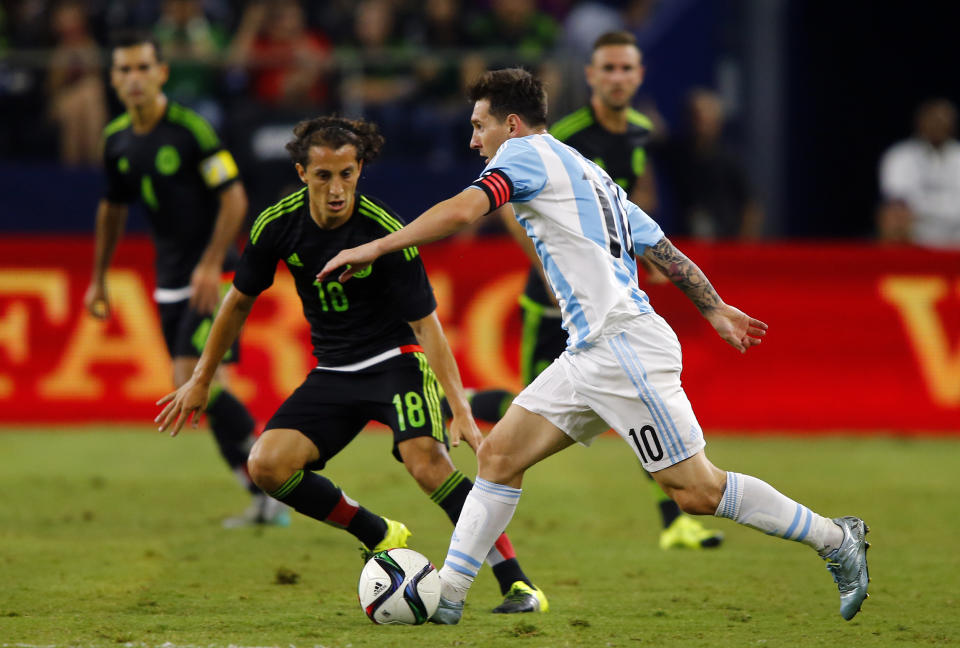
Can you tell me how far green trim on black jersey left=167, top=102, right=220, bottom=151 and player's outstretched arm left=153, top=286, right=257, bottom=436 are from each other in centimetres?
256

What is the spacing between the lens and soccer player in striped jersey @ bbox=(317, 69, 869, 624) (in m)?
5.30

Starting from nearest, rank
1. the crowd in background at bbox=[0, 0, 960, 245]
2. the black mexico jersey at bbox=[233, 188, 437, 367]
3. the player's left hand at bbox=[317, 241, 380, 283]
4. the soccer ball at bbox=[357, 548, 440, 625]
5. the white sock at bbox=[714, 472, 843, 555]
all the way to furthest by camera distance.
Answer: the player's left hand at bbox=[317, 241, 380, 283] → the white sock at bbox=[714, 472, 843, 555] → the soccer ball at bbox=[357, 548, 440, 625] → the black mexico jersey at bbox=[233, 188, 437, 367] → the crowd in background at bbox=[0, 0, 960, 245]

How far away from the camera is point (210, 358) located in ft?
19.3

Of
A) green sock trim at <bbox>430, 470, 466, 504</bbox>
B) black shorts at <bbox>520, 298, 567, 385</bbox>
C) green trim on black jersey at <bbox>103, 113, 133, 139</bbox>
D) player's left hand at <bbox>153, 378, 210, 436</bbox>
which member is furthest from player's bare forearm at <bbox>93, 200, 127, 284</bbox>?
green sock trim at <bbox>430, 470, 466, 504</bbox>

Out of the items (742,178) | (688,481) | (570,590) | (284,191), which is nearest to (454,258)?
(284,191)

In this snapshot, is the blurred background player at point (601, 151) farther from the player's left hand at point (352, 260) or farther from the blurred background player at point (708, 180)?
the blurred background player at point (708, 180)

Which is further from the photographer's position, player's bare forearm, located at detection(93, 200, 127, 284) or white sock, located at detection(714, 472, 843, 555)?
player's bare forearm, located at detection(93, 200, 127, 284)

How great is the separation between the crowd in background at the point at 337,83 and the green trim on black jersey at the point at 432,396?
6835 millimetres

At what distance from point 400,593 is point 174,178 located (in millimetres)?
3695

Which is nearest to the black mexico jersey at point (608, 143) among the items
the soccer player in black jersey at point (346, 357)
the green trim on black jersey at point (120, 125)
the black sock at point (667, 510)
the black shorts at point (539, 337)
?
the black shorts at point (539, 337)

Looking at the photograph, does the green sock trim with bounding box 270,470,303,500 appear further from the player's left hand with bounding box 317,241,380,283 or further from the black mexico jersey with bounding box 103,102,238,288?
the black mexico jersey with bounding box 103,102,238,288

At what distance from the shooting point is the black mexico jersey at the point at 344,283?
19.3 ft

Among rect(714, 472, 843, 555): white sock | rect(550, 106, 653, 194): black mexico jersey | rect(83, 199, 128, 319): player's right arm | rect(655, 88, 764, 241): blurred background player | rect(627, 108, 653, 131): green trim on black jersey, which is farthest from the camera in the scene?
rect(655, 88, 764, 241): blurred background player

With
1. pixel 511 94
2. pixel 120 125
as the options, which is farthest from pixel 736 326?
pixel 120 125
